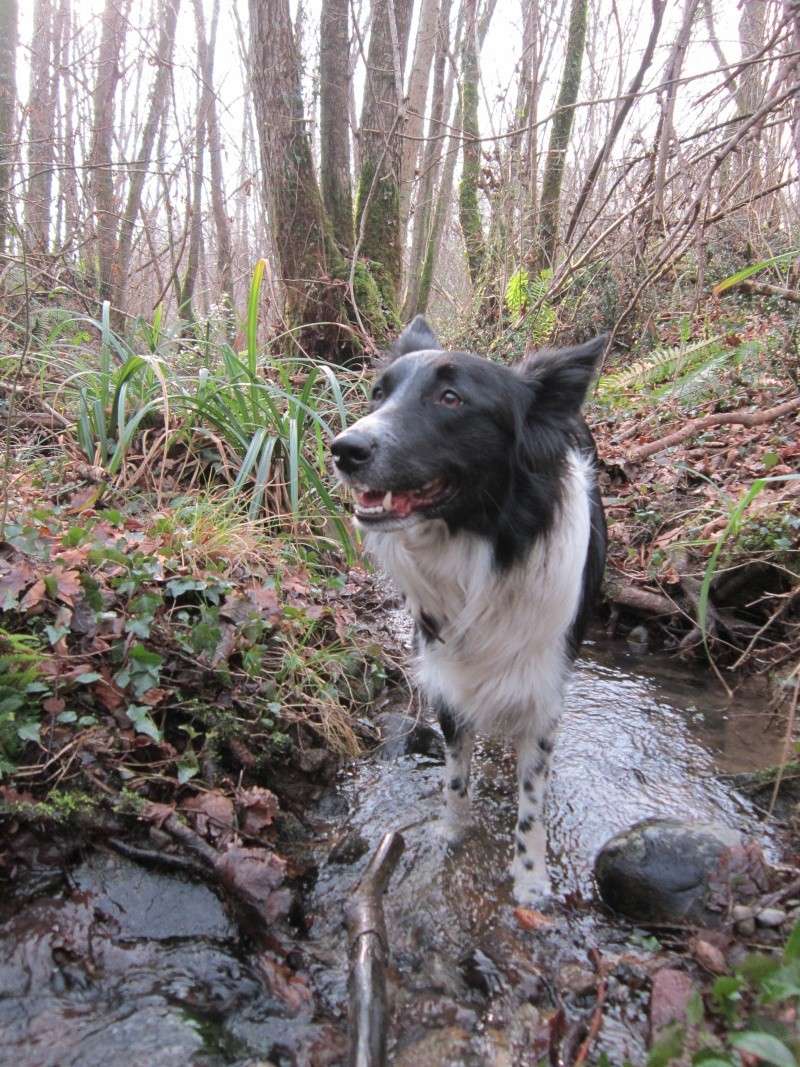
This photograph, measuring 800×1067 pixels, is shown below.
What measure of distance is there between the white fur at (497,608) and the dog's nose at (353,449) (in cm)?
36

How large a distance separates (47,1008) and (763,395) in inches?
206

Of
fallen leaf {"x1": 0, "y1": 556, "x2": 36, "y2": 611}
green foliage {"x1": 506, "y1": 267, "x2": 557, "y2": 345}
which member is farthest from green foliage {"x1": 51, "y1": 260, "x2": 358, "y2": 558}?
green foliage {"x1": 506, "y1": 267, "x2": 557, "y2": 345}

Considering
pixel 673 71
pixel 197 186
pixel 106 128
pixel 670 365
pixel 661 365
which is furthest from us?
pixel 106 128

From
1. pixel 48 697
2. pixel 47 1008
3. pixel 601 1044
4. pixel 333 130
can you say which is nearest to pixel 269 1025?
pixel 47 1008

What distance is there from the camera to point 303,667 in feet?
10.3

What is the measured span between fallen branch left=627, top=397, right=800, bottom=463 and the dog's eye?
9.21 ft

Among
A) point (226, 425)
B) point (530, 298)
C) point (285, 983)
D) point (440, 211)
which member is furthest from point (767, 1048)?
point (440, 211)

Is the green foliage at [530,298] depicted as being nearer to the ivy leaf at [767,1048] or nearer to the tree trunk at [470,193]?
the tree trunk at [470,193]

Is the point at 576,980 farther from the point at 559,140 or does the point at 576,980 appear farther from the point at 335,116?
the point at 559,140

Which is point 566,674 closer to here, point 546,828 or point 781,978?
point 546,828

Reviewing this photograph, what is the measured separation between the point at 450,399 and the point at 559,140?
26.1 feet

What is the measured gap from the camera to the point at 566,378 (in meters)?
2.57

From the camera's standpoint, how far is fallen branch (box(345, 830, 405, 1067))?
67.6 inches

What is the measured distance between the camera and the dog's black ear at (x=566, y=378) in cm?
256
